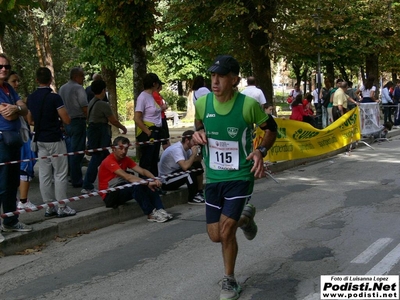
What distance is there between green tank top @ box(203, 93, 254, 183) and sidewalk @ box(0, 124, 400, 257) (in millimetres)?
3038

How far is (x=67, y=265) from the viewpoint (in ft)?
21.8

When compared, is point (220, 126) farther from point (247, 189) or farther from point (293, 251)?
point (293, 251)

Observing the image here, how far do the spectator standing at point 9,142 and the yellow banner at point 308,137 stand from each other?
598cm

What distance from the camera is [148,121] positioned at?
392 inches

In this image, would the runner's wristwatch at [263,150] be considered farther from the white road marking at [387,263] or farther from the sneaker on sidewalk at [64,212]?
the sneaker on sidewalk at [64,212]

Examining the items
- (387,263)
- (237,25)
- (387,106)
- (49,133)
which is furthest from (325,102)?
(387,263)

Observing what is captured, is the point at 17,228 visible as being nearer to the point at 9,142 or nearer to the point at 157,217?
the point at 9,142

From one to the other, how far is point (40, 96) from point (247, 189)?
3915mm

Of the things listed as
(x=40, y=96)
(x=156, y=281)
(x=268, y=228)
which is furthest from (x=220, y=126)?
(x=40, y=96)

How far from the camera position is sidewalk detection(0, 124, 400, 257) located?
7230mm

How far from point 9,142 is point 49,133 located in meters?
1.04

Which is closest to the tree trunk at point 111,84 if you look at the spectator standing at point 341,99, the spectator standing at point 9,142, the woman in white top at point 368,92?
the spectator standing at point 341,99

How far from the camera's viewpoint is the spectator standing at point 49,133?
26.5 feet

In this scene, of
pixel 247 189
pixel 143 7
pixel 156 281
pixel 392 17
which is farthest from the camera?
pixel 392 17
